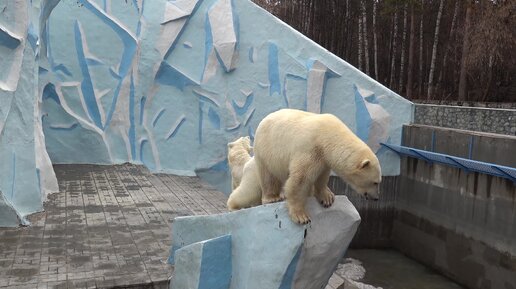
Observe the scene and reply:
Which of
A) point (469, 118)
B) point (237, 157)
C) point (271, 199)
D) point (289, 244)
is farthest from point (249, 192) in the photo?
point (469, 118)

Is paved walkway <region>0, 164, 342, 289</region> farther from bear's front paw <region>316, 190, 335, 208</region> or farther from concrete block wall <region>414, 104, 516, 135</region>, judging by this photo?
concrete block wall <region>414, 104, 516, 135</region>

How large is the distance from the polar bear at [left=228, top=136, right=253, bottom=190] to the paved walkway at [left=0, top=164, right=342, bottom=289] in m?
1.31

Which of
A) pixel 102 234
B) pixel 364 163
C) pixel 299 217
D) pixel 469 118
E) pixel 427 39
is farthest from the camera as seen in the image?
pixel 427 39

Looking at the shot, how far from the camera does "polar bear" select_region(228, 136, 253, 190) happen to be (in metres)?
7.18

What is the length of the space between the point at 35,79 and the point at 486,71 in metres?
17.9

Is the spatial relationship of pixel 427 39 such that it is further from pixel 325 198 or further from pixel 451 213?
pixel 325 198

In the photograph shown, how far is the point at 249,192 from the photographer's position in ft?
15.5

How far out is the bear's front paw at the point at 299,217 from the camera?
160 inches

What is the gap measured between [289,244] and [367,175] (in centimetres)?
95

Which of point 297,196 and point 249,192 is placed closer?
point 297,196

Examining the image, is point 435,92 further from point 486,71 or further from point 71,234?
point 71,234

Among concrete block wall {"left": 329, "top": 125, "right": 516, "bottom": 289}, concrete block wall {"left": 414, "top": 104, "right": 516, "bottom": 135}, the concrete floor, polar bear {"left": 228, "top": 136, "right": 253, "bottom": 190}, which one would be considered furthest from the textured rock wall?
polar bear {"left": 228, "top": 136, "right": 253, "bottom": 190}

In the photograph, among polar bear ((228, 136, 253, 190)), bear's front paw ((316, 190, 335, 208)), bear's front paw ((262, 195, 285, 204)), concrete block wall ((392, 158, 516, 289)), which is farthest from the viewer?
concrete block wall ((392, 158, 516, 289))

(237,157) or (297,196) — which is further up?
(297,196)
